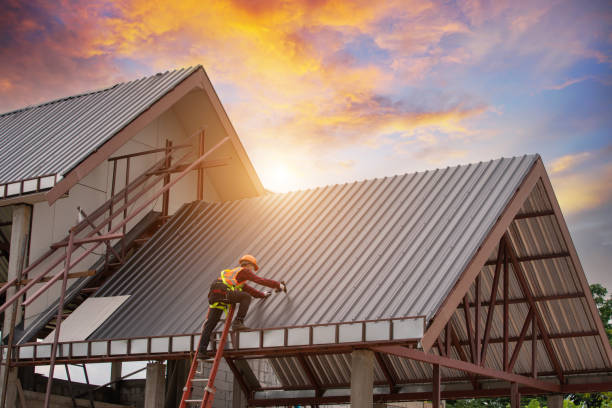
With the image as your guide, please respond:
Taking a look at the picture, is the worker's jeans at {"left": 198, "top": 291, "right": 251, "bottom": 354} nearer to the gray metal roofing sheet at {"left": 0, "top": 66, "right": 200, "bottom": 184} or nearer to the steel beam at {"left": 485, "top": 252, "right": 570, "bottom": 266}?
the gray metal roofing sheet at {"left": 0, "top": 66, "right": 200, "bottom": 184}

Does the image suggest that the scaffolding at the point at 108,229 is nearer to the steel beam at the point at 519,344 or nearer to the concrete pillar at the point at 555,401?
the steel beam at the point at 519,344

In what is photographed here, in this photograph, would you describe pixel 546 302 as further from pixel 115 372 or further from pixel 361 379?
pixel 115 372

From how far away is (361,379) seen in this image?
1717cm

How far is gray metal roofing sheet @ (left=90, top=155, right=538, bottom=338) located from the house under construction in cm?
5

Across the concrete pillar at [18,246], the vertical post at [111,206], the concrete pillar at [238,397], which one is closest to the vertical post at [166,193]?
the vertical post at [111,206]

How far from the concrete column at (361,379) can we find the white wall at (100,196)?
378 inches

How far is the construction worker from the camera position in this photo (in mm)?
18375

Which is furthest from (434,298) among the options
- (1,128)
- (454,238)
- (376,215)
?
(1,128)

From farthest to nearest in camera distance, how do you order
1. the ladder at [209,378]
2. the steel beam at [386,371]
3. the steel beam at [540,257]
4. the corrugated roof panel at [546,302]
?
the steel beam at [386,371] → the steel beam at [540,257] → the corrugated roof panel at [546,302] → the ladder at [209,378]

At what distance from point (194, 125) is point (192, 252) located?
614 cm

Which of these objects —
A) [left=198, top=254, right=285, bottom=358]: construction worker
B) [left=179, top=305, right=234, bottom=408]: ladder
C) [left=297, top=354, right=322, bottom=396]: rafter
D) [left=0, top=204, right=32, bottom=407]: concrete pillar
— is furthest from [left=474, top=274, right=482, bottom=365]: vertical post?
[left=0, top=204, right=32, bottom=407]: concrete pillar

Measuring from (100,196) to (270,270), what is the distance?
7150 millimetres

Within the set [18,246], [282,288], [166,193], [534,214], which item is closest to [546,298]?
[534,214]

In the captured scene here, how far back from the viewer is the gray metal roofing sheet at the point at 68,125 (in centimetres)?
2333
